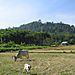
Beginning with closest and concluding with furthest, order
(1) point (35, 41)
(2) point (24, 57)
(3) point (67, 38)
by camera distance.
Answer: (2) point (24, 57) < (1) point (35, 41) < (3) point (67, 38)

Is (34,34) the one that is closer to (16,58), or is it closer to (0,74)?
(16,58)

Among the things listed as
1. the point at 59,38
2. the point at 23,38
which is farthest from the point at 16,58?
the point at 59,38

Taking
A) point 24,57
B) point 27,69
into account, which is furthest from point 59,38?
point 27,69

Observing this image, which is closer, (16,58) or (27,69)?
(27,69)

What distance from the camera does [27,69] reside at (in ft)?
54.9

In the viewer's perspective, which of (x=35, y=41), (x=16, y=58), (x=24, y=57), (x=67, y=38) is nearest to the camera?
(x=16, y=58)

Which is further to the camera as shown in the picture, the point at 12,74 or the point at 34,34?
the point at 34,34

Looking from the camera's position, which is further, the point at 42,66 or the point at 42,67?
the point at 42,66

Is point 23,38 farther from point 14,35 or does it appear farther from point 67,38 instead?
point 67,38

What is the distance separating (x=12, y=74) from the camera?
16.0 meters

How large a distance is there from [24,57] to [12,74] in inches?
531

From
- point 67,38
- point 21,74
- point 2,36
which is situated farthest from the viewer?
point 67,38

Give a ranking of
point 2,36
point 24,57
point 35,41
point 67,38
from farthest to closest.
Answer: point 67,38
point 35,41
point 2,36
point 24,57

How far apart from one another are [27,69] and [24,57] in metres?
12.8
